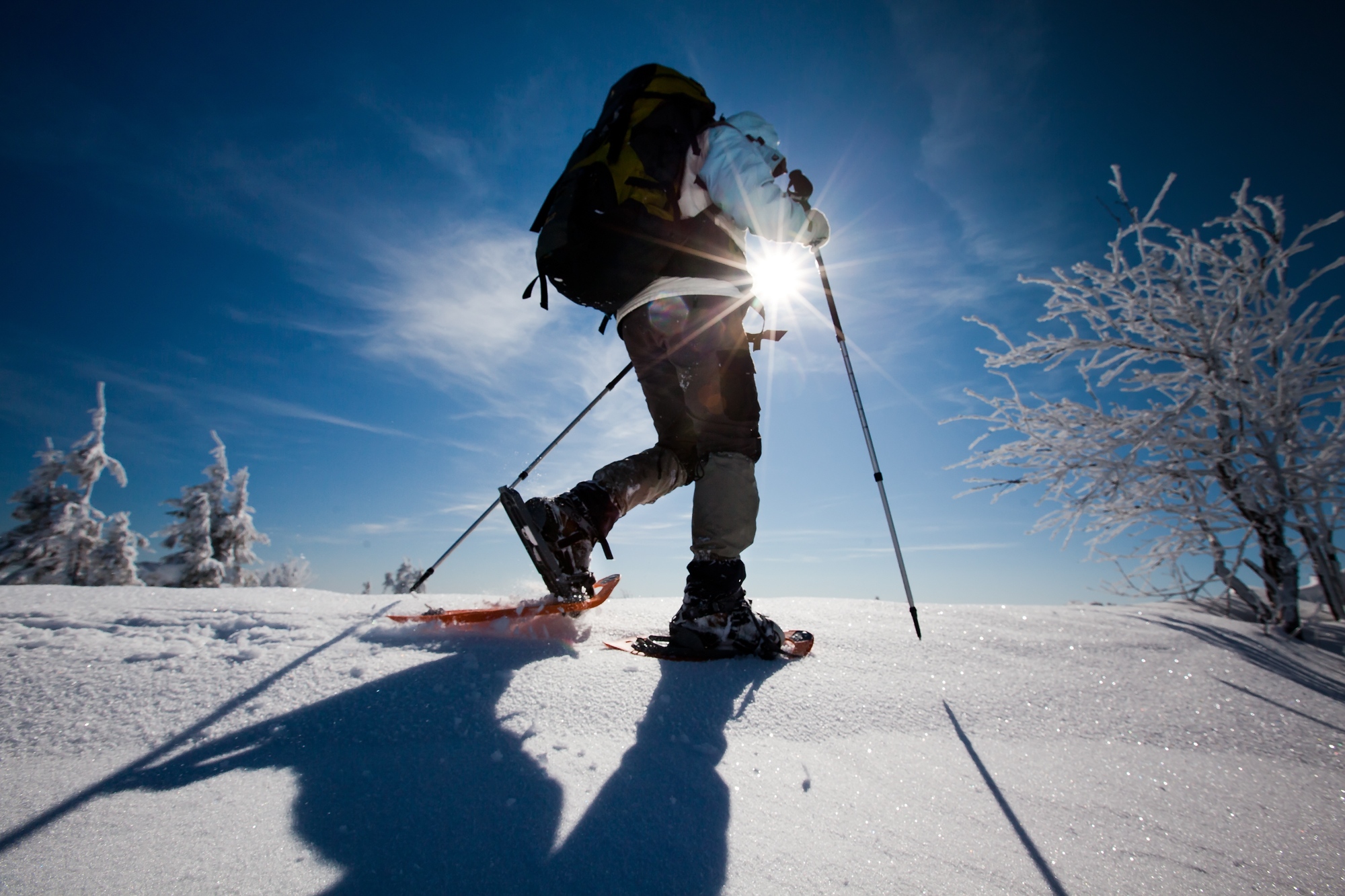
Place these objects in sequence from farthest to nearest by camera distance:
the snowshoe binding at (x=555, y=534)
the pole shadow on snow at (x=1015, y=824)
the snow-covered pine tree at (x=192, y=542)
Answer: the snow-covered pine tree at (x=192, y=542), the snowshoe binding at (x=555, y=534), the pole shadow on snow at (x=1015, y=824)

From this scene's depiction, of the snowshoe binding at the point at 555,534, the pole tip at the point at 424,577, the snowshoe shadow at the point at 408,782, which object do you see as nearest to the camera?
the snowshoe shadow at the point at 408,782

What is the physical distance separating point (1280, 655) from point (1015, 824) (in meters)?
3.00

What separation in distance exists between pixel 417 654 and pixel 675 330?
163cm

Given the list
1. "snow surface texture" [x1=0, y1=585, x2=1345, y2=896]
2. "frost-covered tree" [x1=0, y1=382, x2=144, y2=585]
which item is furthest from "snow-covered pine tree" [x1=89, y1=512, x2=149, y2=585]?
"snow surface texture" [x1=0, y1=585, x2=1345, y2=896]

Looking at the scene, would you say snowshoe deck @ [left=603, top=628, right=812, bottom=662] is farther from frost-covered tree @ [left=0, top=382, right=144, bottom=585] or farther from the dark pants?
frost-covered tree @ [left=0, top=382, right=144, bottom=585]

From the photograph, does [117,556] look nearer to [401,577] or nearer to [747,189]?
[401,577]

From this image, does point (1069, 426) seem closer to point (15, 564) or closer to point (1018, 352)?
point (1018, 352)

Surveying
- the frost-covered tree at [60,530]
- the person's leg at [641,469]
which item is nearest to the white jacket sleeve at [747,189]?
the person's leg at [641,469]

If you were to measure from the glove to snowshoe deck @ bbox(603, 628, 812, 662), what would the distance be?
1.87 m

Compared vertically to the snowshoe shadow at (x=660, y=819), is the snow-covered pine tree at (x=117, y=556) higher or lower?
higher

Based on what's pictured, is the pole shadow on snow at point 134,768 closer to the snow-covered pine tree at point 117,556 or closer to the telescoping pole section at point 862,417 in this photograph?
the telescoping pole section at point 862,417

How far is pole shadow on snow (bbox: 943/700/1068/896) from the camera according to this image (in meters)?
0.90

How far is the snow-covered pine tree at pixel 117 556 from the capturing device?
13.7 metres

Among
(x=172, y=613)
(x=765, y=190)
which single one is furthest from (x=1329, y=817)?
(x=172, y=613)
